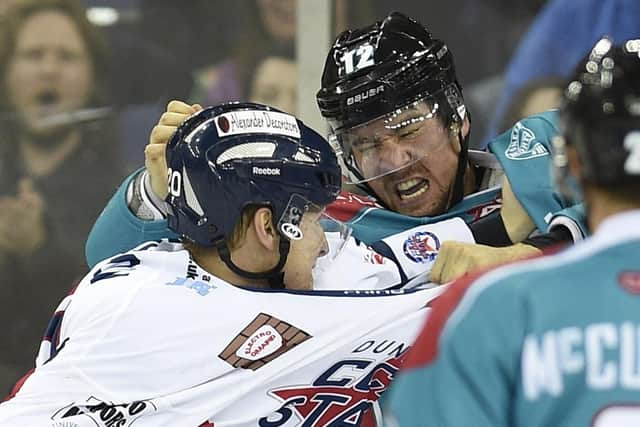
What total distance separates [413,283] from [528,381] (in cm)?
86

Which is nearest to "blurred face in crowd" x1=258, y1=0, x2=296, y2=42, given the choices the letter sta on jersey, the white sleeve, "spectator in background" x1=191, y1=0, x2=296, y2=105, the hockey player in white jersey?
"spectator in background" x1=191, y1=0, x2=296, y2=105

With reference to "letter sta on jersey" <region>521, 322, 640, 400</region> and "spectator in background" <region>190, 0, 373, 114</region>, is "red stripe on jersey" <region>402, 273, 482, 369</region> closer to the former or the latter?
"letter sta on jersey" <region>521, 322, 640, 400</region>

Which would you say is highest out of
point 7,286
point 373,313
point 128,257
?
point 128,257

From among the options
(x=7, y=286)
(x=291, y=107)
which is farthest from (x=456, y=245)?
(x=7, y=286)

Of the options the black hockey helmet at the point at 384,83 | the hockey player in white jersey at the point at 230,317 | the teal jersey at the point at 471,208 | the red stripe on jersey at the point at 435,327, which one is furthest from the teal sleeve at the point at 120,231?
the red stripe on jersey at the point at 435,327

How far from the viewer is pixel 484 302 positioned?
49.1 inches

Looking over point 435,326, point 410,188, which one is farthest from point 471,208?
point 435,326

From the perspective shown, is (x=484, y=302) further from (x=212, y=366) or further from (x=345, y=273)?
(x=345, y=273)

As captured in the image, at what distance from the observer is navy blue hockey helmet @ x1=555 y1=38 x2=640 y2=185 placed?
1.23 meters

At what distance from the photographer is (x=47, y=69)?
12.9ft

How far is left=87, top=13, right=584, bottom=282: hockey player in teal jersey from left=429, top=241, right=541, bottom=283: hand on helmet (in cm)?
17

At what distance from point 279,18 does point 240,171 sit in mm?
2078

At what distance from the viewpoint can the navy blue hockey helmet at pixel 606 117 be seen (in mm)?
1229

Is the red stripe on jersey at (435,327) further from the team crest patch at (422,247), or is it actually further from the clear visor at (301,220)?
the team crest patch at (422,247)
